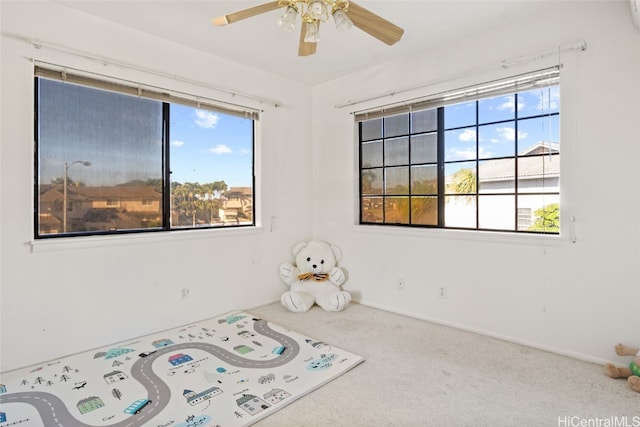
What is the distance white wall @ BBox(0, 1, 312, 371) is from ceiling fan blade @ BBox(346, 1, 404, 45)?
70.8 inches

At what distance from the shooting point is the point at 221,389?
2100mm

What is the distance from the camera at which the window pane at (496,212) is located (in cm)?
289

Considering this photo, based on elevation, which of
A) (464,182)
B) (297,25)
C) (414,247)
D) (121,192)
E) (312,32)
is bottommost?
(414,247)

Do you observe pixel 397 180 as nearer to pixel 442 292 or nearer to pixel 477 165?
pixel 477 165

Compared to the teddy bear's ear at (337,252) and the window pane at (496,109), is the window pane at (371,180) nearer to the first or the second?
the teddy bear's ear at (337,252)

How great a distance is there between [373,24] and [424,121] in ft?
5.12

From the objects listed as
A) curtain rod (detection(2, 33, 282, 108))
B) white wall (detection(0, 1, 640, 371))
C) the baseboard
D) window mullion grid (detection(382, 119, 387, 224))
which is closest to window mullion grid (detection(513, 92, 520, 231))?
white wall (detection(0, 1, 640, 371))

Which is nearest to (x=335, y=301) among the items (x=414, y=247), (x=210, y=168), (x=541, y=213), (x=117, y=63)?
(x=414, y=247)

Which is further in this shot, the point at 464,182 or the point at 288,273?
the point at 288,273

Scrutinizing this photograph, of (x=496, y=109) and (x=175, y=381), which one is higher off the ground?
(x=496, y=109)

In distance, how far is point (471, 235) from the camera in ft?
9.75

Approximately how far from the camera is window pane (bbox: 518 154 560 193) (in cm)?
265

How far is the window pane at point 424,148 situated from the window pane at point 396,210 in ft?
1.39

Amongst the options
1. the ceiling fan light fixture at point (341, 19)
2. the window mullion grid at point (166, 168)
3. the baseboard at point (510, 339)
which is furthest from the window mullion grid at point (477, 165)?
the window mullion grid at point (166, 168)
